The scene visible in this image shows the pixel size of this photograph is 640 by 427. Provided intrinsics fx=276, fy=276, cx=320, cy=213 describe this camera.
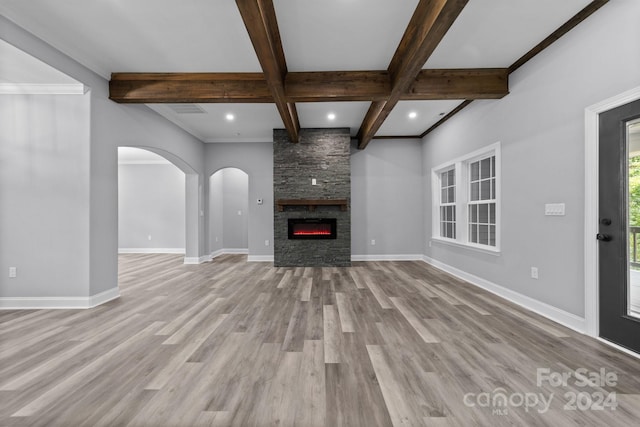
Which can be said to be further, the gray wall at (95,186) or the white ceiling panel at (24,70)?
the gray wall at (95,186)

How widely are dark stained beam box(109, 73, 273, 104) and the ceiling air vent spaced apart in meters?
0.81

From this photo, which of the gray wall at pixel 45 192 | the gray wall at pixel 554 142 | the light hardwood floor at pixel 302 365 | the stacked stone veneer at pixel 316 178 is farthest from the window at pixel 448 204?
the gray wall at pixel 45 192

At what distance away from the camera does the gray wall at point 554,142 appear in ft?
7.53

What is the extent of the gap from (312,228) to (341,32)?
12.8 ft

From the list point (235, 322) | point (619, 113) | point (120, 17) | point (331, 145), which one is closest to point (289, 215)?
point (331, 145)

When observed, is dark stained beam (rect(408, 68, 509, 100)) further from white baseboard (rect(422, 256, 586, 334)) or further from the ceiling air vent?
the ceiling air vent

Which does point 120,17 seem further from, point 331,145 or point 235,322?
point 331,145

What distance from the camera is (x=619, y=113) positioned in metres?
2.24

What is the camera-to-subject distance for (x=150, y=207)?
8.36 m

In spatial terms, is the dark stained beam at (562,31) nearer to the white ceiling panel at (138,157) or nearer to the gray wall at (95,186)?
the gray wall at (95,186)

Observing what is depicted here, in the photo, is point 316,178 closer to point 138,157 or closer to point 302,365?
point 302,365

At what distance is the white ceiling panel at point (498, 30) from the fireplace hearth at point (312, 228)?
3.49m

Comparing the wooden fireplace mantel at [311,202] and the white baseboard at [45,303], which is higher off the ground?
the wooden fireplace mantel at [311,202]

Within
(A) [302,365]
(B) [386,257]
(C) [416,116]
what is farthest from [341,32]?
(B) [386,257]
